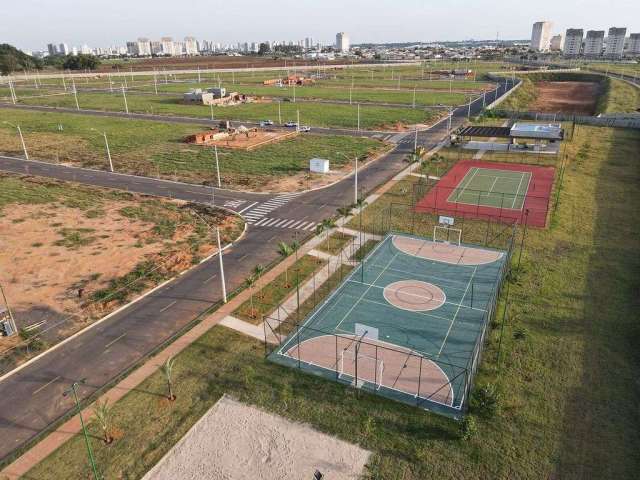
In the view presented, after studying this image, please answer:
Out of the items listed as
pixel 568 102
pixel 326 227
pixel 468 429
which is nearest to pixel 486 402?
pixel 468 429

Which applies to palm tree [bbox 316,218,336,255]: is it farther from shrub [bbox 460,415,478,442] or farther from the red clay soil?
the red clay soil

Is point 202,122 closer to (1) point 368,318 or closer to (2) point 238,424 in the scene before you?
(1) point 368,318

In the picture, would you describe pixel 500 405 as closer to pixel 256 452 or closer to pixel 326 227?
pixel 256 452

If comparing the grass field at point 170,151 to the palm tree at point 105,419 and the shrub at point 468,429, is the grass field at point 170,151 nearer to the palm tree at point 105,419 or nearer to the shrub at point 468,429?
the palm tree at point 105,419

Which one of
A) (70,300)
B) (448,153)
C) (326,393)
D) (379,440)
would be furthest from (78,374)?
(448,153)

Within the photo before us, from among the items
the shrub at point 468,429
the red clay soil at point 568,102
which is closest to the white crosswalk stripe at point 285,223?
the shrub at point 468,429
